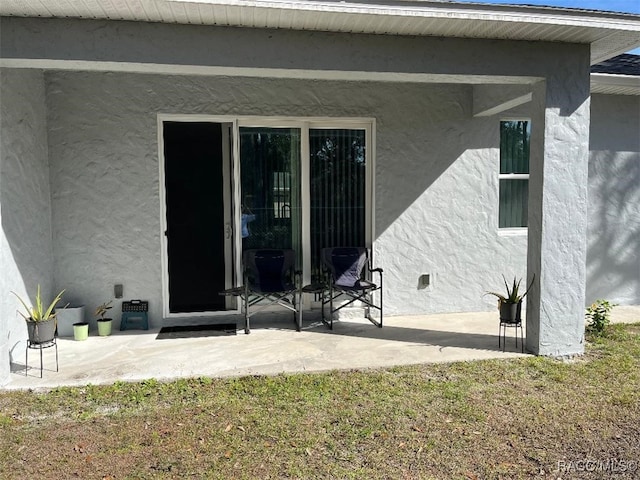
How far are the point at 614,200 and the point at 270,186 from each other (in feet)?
14.9

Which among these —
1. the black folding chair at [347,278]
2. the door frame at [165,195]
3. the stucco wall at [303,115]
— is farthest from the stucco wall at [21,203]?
the black folding chair at [347,278]

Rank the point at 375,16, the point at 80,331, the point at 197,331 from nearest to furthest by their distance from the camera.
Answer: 1. the point at 375,16
2. the point at 80,331
3. the point at 197,331

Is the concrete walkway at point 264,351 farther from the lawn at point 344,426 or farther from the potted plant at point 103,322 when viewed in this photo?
the lawn at point 344,426

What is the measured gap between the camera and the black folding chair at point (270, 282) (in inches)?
203

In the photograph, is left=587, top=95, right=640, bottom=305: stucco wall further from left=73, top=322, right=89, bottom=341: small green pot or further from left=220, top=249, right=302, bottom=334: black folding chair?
left=73, top=322, right=89, bottom=341: small green pot

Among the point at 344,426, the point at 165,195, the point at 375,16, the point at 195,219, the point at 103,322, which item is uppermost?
the point at 375,16

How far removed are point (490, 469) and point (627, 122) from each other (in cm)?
555

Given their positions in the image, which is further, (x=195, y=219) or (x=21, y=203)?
(x=195, y=219)

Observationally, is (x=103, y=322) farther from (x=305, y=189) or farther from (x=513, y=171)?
(x=513, y=171)

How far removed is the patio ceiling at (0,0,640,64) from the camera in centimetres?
325

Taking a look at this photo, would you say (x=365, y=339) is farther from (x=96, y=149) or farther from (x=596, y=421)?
(x=96, y=149)

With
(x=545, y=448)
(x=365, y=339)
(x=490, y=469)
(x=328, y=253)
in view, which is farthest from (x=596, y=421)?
(x=328, y=253)

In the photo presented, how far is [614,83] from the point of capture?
18.4 ft

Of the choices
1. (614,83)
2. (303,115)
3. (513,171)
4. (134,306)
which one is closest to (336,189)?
(303,115)
